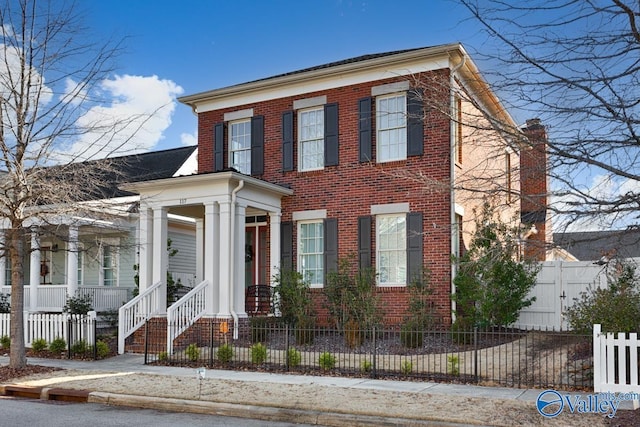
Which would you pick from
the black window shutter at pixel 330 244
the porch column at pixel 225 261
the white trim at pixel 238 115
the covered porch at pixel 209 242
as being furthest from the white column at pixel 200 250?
the black window shutter at pixel 330 244

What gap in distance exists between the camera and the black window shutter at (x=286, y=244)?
1900 centimetres

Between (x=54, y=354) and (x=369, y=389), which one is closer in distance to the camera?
(x=369, y=389)

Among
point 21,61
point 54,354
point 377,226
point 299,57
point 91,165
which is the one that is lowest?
point 54,354

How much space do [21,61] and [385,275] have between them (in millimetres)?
9936

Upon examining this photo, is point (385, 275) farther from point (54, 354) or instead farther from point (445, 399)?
point (54, 354)

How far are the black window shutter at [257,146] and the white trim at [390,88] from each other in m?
3.66

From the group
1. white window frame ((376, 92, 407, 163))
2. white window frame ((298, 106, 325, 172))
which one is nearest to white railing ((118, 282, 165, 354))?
white window frame ((298, 106, 325, 172))

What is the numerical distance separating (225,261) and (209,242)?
0.64 m

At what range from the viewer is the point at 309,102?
63.0 ft

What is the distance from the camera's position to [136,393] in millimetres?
11453

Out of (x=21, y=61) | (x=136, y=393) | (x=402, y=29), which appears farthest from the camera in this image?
(x=21, y=61)

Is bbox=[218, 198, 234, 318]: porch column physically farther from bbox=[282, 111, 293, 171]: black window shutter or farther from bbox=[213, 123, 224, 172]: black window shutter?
bbox=[213, 123, 224, 172]: black window shutter

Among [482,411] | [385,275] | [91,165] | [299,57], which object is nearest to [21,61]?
[91,165]

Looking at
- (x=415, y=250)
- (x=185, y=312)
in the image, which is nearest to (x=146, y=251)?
(x=185, y=312)
